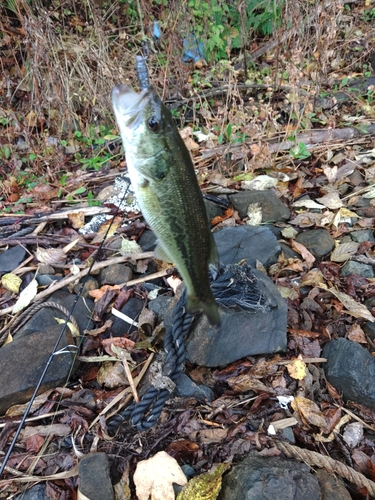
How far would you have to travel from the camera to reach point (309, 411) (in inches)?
93.0

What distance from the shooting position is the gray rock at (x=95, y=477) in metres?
2.03

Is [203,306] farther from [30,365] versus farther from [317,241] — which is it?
[317,241]

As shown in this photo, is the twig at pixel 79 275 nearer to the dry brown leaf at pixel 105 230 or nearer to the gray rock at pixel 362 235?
the dry brown leaf at pixel 105 230

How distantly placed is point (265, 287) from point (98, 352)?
1.17 m

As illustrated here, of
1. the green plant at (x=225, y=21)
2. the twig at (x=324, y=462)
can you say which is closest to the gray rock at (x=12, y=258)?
the twig at (x=324, y=462)

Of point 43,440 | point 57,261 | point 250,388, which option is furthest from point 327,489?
point 57,261

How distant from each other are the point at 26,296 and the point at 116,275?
688 millimetres

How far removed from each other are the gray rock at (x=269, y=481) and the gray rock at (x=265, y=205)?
218cm

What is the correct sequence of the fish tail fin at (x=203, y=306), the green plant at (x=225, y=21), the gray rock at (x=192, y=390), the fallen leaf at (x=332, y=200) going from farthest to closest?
the green plant at (x=225, y=21)
the fallen leaf at (x=332, y=200)
the gray rock at (x=192, y=390)
the fish tail fin at (x=203, y=306)

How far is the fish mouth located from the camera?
1.49 metres

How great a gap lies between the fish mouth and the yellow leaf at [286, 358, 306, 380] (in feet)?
5.68

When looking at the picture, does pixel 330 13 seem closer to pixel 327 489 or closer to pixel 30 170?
pixel 30 170

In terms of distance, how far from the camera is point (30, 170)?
5066mm

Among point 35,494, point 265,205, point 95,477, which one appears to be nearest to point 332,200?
point 265,205
